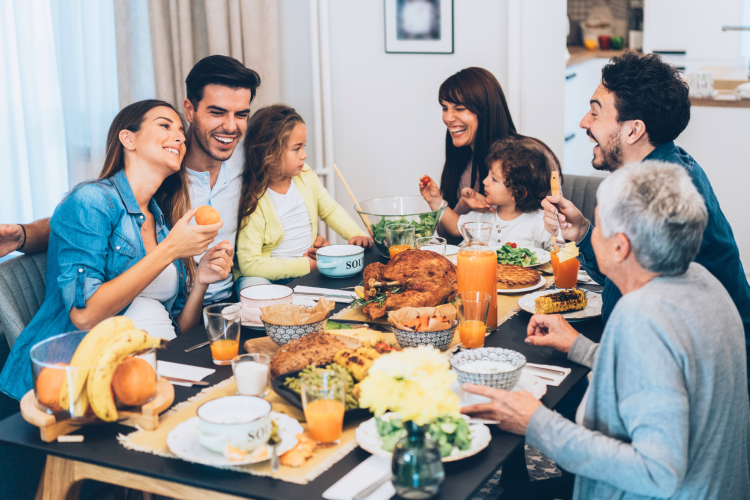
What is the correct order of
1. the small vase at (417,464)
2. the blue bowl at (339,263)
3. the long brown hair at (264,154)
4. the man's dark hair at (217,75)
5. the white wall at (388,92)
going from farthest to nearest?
the white wall at (388,92) → the long brown hair at (264,154) → the man's dark hair at (217,75) → the blue bowl at (339,263) → the small vase at (417,464)

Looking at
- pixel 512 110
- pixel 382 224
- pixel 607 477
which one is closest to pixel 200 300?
pixel 382 224

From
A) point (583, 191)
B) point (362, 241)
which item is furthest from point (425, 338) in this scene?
point (583, 191)

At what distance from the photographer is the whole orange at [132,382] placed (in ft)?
4.19

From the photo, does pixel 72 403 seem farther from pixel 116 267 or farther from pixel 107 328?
pixel 116 267

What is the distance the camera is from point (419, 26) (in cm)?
381

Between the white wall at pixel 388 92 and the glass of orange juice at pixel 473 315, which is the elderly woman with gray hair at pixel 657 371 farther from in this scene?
the white wall at pixel 388 92

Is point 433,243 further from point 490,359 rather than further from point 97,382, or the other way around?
point 97,382

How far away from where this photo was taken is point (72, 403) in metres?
1.24

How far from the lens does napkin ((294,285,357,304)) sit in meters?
2.05

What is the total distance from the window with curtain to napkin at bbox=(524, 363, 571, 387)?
7.54 feet

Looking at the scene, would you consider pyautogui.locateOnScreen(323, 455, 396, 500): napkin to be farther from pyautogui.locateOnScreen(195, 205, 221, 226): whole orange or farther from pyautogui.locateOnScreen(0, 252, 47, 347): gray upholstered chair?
pyautogui.locateOnScreen(0, 252, 47, 347): gray upholstered chair

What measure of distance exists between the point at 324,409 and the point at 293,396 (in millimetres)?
145

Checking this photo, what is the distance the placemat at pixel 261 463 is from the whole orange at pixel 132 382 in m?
0.06

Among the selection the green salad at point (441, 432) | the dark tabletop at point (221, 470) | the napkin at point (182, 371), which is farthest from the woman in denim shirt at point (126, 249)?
the green salad at point (441, 432)
